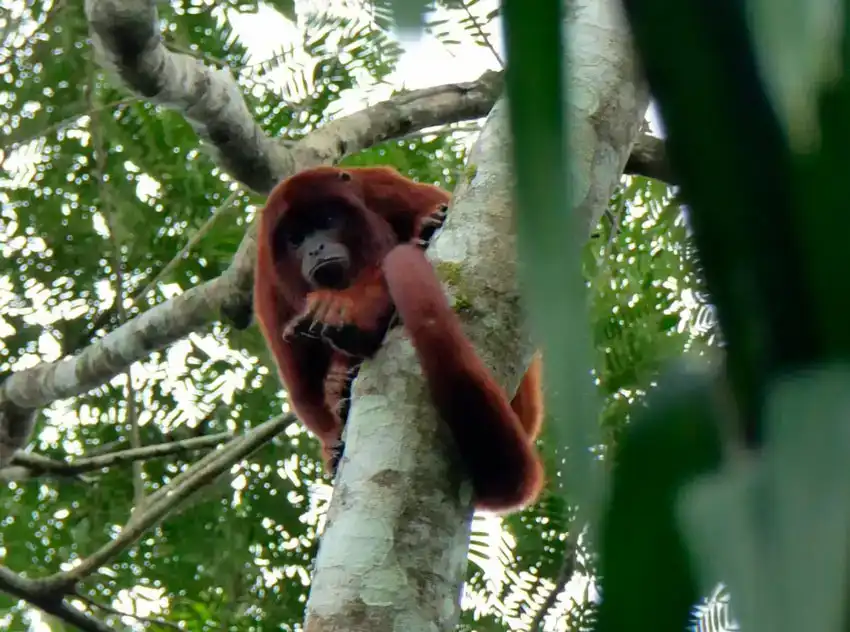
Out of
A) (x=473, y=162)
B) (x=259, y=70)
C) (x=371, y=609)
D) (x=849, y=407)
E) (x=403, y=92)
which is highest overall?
(x=259, y=70)

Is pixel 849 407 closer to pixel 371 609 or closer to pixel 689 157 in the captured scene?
pixel 689 157

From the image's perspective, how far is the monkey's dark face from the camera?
322cm

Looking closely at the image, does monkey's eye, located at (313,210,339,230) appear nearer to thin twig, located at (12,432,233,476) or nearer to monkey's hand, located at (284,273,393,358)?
monkey's hand, located at (284,273,393,358)

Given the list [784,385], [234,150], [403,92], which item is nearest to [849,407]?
[784,385]

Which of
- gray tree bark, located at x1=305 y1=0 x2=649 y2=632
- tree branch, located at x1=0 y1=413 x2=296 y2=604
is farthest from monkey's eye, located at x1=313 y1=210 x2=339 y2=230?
gray tree bark, located at x1=305 y1=0 x2=649 y2=632

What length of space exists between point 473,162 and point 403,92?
191cm

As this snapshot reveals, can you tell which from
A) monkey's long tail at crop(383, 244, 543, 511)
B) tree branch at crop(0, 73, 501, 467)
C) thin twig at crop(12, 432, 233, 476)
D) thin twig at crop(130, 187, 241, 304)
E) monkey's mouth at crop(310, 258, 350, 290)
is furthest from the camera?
thin twig at crop(130, 187, 241, 304)

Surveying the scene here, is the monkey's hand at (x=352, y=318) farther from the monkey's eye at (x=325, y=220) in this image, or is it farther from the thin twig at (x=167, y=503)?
the thin twig at (x=167, y=503)

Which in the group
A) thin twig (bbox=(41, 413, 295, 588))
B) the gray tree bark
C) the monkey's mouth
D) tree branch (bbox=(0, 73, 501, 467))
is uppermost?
tree branch (bbox=(0, 73, 501, 467))

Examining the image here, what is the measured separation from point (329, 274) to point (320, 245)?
139mm

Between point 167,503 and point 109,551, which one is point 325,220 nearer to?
point 167,503

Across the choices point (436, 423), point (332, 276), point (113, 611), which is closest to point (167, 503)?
point (113, 611)

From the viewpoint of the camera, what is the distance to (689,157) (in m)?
0.32

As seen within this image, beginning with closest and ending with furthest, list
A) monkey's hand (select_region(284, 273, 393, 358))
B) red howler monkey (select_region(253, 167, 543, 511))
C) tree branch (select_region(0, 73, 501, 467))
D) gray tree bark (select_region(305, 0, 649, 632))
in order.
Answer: gray tree bark (select_region(305, 0, 649, 632))
monkey's hand (select_region(284, 273, 393, 358))
red howler monkey (select_region(253, 167, 543, 511))
tree branch (select_region(0, 73, 501, 467))
